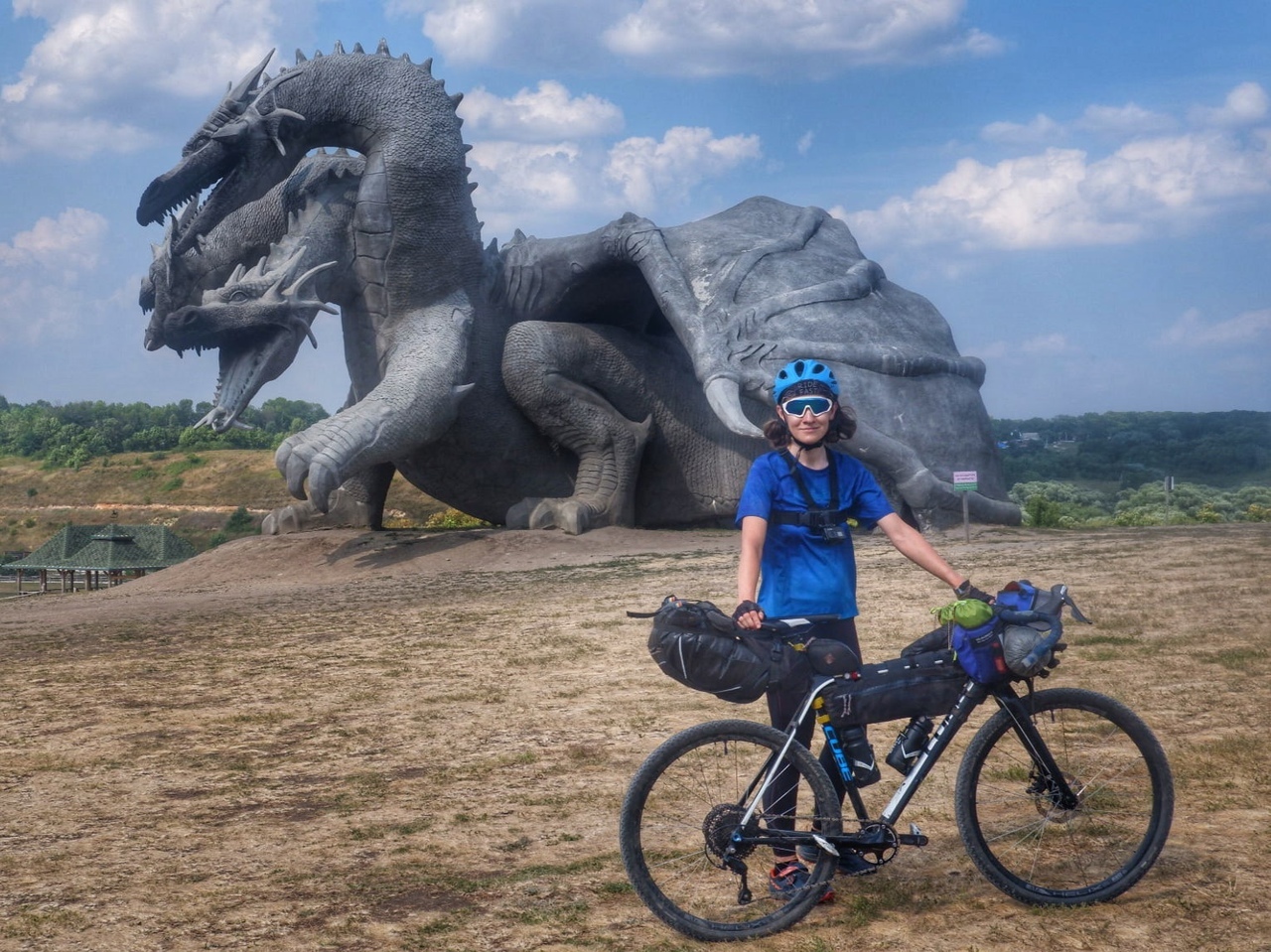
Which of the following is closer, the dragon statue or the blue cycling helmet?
the blue cycling helmet

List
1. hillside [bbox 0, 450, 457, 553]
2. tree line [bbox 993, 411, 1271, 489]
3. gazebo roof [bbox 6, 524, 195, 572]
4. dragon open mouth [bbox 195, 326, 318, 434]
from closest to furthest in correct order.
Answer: dragon open mouth [bbox 195, 326, 318, 434] → gazebo roof [bbox 6, 524, 195, 572] → tree line [bbox 993, 411, 1271, 489] → hillside [bbox 0, 450, 457, 553]

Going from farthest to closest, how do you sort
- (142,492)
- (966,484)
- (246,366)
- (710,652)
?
(142,492) → (246,366) → (966,484) → (710,652)

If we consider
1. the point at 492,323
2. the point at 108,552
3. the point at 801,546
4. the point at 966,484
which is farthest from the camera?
the point at 108,552

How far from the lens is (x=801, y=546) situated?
11.9ft

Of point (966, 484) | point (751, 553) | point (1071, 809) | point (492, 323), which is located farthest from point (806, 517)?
point (492, 323)

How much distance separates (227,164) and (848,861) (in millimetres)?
10361

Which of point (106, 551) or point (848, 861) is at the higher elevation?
point (106, 551)

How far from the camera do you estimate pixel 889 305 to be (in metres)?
13.0

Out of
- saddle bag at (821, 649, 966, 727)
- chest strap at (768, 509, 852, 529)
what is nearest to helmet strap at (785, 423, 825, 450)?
chest strap at (768, 509, 852, 529)

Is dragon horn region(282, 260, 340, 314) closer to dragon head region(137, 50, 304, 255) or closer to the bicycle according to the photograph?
dragon head region(137, 50, 304, 255)

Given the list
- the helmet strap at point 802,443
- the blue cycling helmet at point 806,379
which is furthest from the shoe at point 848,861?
the blue cycling helmet at point 806,379

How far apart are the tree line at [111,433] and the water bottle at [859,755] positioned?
28771 mm

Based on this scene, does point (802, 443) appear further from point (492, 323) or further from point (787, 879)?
point (492, 323)

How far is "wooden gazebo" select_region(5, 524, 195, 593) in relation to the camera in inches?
719
